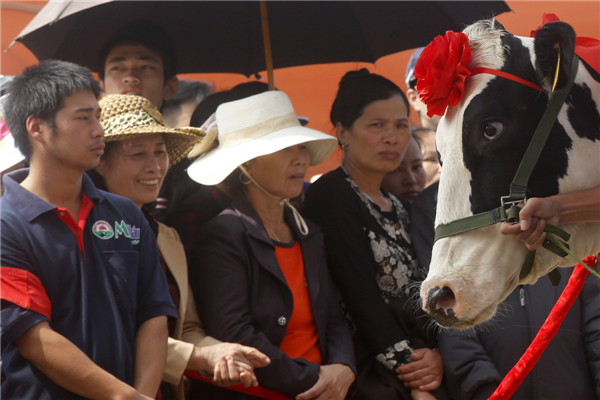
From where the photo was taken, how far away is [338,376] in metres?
3.21

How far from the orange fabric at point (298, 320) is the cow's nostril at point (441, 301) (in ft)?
3.84

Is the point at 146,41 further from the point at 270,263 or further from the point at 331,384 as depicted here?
the point at 331,384

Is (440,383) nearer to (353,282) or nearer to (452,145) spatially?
(353,282)

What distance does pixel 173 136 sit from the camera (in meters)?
3.47

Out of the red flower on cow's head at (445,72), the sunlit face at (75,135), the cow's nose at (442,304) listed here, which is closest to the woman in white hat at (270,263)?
the sunlit face at (75,135)

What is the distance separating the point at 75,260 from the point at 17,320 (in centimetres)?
27

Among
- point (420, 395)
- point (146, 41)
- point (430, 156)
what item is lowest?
point (420, 395)

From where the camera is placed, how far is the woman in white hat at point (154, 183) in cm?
299

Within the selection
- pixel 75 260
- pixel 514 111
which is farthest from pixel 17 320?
pixel 514 111

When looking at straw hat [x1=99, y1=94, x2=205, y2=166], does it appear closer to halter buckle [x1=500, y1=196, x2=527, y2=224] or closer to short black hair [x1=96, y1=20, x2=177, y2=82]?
short black hair [x1=96, y1=20, x2=177, y2=82]

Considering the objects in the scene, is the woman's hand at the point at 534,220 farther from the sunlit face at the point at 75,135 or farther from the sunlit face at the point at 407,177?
the sunlit face at the point at 407,177

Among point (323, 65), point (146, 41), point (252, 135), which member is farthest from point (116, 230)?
point (323, 65)

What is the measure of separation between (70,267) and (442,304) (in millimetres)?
1175

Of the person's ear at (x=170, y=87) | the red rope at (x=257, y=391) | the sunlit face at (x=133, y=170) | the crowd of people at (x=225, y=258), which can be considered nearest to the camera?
the crowd of people at (x=225, y=258)
